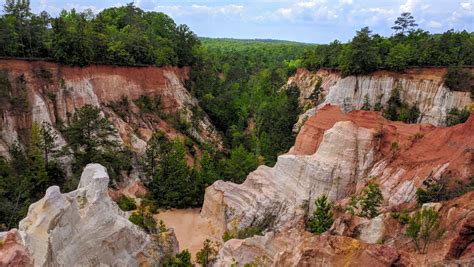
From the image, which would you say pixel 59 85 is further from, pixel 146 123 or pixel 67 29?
pixel 146 123

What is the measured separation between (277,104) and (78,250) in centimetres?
4114

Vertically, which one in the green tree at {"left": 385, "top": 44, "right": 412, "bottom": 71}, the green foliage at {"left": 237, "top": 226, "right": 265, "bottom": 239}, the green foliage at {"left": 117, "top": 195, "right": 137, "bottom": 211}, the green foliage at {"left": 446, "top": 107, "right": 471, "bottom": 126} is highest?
the green tree at {"left": 385, "top": 44, "right": 412, "bottom": 71}

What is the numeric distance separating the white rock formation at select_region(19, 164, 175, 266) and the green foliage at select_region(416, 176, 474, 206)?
14.0 m

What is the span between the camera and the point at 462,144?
83.8 feet

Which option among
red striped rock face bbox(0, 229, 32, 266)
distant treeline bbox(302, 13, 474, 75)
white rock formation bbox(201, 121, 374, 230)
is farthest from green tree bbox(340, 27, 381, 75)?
red striped rock face bbox(0, 229, 32, 266)

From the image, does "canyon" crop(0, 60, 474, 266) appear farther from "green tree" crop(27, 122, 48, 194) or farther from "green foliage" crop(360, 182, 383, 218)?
"green tree" crop(27, 122, 48, 194)

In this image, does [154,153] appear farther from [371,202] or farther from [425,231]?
[425,231]

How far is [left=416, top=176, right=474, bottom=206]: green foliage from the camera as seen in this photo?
2200cm

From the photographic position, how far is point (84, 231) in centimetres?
1781

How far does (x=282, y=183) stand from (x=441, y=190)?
34.1 feet

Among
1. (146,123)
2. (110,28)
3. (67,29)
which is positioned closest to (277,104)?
(146,123)

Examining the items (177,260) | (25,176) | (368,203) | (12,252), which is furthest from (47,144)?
(368,203)

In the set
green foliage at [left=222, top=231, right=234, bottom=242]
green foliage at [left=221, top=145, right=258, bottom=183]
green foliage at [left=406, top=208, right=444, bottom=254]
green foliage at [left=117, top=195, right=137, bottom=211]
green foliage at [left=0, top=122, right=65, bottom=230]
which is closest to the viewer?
green foliage at [left=406, top=208, right=444, bottom=254]

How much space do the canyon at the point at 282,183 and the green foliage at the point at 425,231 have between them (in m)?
0.43
